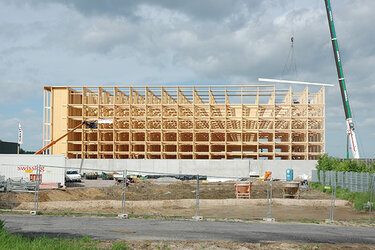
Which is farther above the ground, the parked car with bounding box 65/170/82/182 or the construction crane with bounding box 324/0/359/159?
the construction crane with bounding box 324/0/359/159

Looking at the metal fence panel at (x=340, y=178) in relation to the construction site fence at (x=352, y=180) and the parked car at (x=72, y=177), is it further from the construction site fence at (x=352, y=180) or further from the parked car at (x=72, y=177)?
the parked car at (x=72, y=177)

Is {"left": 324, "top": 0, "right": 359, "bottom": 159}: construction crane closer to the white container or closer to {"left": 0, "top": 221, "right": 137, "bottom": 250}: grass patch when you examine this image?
the white container

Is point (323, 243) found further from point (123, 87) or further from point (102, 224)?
point (123, 87)

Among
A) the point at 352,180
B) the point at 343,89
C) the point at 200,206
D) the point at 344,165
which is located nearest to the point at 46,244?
the point at 200,206

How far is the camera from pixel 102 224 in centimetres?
1681

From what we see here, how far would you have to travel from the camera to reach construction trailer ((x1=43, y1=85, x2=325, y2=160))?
227ft

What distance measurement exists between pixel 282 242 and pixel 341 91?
171ft

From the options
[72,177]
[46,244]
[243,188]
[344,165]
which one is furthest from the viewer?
[72,177]

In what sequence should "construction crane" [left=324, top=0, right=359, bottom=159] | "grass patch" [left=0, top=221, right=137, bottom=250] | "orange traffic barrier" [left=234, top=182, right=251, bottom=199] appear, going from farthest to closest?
"construction crane" [left=324, top=0, right=359, bottom=159]
"orange traffic barrier" [left=234, top=182, right=251, bottom=199]
"grass patch" [left=0, top=221, right=137, bottom=250]

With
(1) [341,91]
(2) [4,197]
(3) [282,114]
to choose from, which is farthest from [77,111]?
(2) [4,197]

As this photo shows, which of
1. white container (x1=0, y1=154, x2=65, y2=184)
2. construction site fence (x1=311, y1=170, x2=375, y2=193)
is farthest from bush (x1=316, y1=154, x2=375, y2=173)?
white container (x1=0, y1=154, x2=65, y2=184)

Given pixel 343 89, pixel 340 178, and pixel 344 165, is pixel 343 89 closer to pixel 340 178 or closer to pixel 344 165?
pixel 344 165

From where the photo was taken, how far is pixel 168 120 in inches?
2933

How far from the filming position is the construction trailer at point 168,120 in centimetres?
6912
